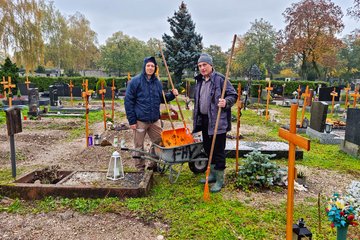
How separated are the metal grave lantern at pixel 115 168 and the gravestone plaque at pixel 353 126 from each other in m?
5.22

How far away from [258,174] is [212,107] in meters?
1.29

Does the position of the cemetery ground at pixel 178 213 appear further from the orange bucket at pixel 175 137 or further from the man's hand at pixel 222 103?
the man's hand at pixel 222 103

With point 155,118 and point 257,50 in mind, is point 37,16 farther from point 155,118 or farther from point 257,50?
point 257,50

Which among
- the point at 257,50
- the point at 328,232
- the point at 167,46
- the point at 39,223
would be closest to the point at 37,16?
the point at 167,46

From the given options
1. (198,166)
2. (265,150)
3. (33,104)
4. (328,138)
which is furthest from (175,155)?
(33,104)

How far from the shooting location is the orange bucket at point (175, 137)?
4330mm

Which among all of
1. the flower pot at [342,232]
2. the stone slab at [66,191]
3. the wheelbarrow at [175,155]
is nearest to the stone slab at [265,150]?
the wheelbarrow at [175,155]

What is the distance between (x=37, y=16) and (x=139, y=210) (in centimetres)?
2093

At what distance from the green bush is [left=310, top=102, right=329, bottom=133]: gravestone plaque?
13.6 feet

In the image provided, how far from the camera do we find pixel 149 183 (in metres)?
4.15

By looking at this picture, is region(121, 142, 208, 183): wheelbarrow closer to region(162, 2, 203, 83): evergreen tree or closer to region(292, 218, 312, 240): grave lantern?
region(292, 218, 312, 240): grave lantern

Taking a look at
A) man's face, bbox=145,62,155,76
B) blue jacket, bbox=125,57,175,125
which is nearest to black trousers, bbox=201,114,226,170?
blue jacket, bbox=125,57,175,125

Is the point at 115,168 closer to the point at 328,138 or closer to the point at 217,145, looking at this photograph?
the point at 217,145

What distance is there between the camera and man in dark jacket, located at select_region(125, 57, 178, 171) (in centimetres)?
441
